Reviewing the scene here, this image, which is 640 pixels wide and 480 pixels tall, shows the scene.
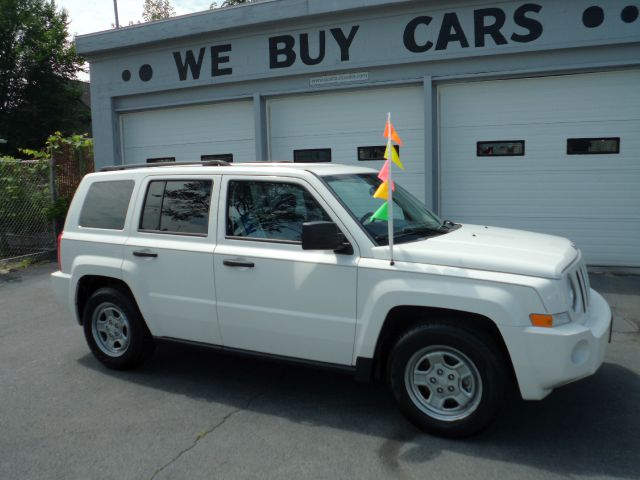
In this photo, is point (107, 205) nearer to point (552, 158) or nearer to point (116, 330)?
point (116, 330)

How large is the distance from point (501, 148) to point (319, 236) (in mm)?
6678

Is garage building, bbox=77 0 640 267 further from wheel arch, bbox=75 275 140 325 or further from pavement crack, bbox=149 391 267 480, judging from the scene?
pavement crack, bbox=149 391 267 480

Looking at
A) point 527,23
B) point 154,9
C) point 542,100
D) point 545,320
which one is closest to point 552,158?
point 542,100

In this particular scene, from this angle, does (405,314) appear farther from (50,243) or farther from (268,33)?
(50,243)

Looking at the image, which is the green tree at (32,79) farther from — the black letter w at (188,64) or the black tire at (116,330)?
the black tire at (116,330)

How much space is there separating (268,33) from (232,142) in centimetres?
220

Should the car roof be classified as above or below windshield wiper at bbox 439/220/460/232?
above

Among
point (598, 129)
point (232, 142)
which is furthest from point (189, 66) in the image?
point (598, 129)

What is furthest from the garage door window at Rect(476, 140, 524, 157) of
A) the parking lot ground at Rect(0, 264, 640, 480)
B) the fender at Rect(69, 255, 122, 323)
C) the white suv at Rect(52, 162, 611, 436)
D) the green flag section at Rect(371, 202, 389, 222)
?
the fender at Rect(69, 255, 122, 323)

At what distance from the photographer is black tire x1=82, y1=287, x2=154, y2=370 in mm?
5148

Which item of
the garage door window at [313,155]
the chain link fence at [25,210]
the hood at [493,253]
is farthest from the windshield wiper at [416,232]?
the chain link fence at [25,210]

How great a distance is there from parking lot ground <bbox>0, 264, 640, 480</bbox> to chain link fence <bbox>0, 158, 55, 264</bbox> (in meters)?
6.40

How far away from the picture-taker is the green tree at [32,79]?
3134 centimetres

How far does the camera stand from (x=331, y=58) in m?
10.5
